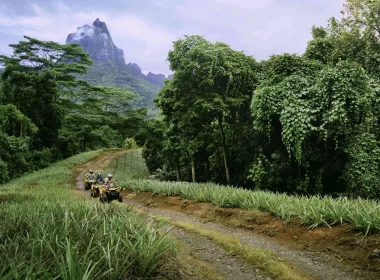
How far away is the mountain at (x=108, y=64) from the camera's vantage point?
277ft

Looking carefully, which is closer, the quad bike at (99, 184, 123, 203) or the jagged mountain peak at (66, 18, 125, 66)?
the quad bike at (99, 184, 123, 203)

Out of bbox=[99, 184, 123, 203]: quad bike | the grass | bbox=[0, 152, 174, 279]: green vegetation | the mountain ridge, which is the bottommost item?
bbox=[99, 184, 123, 203]: quad bike

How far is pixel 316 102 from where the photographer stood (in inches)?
467

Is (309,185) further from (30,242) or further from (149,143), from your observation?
(149,143)

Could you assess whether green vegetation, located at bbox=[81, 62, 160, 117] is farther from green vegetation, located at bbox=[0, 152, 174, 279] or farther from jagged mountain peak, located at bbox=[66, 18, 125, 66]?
green vegetation, located at bbox=[0, 152, 174, 279]

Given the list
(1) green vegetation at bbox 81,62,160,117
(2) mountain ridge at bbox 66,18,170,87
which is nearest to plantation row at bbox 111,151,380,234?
(1) green vegetation at bbox 81,62,160,117

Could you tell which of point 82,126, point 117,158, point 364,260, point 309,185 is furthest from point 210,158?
point 82,126

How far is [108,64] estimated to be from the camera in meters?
96.5

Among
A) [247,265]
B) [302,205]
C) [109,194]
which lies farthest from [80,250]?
[109,194]

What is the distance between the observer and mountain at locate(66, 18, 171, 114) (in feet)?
277

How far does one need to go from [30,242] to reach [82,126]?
37.8m

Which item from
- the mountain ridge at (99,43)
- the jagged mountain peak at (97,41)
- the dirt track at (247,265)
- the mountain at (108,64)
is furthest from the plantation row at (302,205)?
the jagged mountain peak at (97,41)

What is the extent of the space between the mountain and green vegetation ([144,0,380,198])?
216ft

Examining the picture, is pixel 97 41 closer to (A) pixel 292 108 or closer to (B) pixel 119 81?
(B) pixel 119 81
